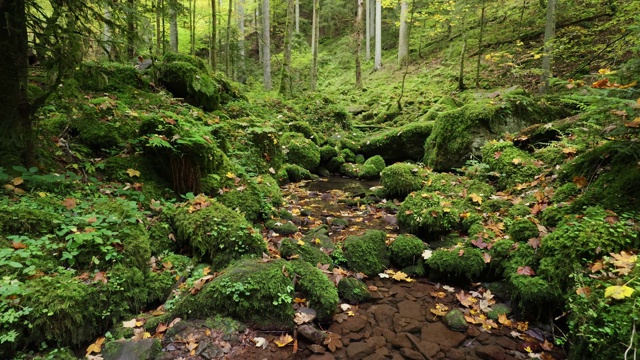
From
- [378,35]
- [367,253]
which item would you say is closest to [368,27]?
[378,35]

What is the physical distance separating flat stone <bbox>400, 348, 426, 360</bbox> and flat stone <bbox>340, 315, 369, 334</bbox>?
566mm

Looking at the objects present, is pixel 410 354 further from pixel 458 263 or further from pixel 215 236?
pixel 215 236

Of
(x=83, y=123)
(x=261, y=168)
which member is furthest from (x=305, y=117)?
(x=83, y=123)

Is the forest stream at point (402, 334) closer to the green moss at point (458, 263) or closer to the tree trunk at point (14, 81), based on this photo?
the green moss at point (458, 263)

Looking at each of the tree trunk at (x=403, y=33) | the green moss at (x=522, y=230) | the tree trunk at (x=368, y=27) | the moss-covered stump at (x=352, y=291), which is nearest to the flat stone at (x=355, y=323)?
the moss-covered stump at (x=352, y=291)

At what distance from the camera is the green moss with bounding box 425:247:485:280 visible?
488 centimetres

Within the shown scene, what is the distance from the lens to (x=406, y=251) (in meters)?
5.52

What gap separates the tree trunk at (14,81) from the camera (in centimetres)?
407

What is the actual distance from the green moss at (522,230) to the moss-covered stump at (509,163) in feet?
5.81

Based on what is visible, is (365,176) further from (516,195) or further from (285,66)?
(285,66)

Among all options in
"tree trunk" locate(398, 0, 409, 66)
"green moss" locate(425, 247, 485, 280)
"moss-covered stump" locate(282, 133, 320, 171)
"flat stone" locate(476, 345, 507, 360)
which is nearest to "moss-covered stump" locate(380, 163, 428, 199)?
"moss-covered stump" locate(282, 133, 320, 171)

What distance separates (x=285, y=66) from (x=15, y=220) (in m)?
15.9

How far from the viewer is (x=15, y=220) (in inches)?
144

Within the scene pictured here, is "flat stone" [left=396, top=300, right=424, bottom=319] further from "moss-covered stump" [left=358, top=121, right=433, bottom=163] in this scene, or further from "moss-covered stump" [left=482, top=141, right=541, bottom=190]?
"moss-covered stump" [left=358, top=121, right=433, bottom=163]
